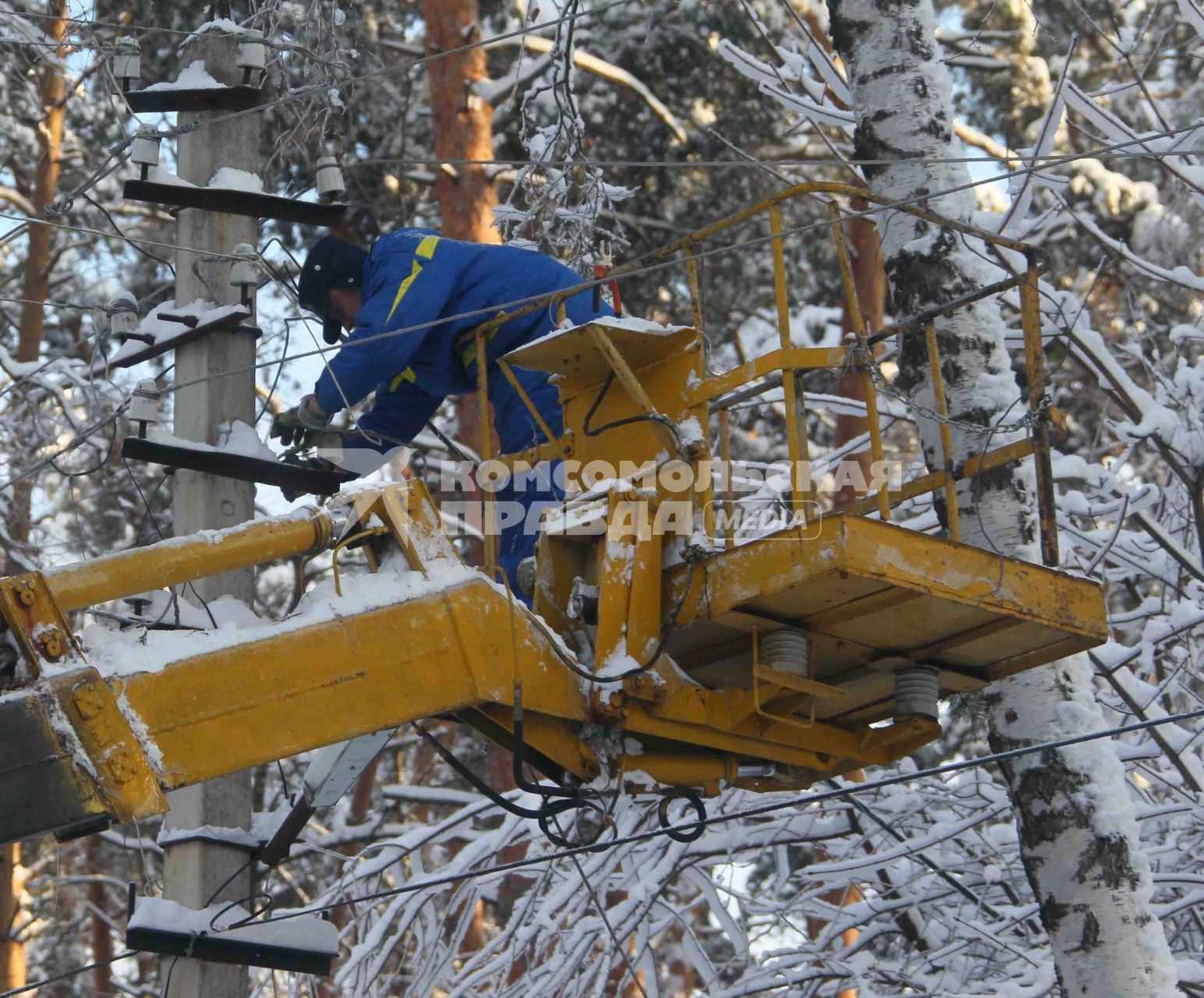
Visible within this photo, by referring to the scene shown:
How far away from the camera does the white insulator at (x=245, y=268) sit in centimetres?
662

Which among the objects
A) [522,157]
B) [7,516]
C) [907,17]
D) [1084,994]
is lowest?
[1084,994]

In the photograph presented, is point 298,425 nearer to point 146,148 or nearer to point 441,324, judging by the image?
point 441,324

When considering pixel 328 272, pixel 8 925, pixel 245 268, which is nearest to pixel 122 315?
pixel 245 268

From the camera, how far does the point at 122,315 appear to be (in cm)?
661

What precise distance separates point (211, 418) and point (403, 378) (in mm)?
835

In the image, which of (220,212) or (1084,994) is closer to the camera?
(1084,994)

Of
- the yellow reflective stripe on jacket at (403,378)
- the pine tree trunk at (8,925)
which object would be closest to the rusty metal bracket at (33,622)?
the yellow reflective stripe on jacket at (403,378)

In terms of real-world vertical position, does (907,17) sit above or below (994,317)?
above

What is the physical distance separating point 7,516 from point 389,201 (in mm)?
4893

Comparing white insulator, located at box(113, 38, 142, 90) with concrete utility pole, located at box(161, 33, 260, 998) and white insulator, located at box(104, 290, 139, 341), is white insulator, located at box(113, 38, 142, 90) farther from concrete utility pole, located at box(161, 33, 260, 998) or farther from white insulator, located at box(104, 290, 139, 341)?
white insulator, located at box(104, 290, 139, 341)

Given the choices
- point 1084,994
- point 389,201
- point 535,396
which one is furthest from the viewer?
point 389,201

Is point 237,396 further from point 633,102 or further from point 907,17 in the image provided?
point 633,102

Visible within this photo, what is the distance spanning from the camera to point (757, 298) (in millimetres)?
17828

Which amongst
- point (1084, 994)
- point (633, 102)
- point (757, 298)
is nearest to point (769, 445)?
point (757, 298)
